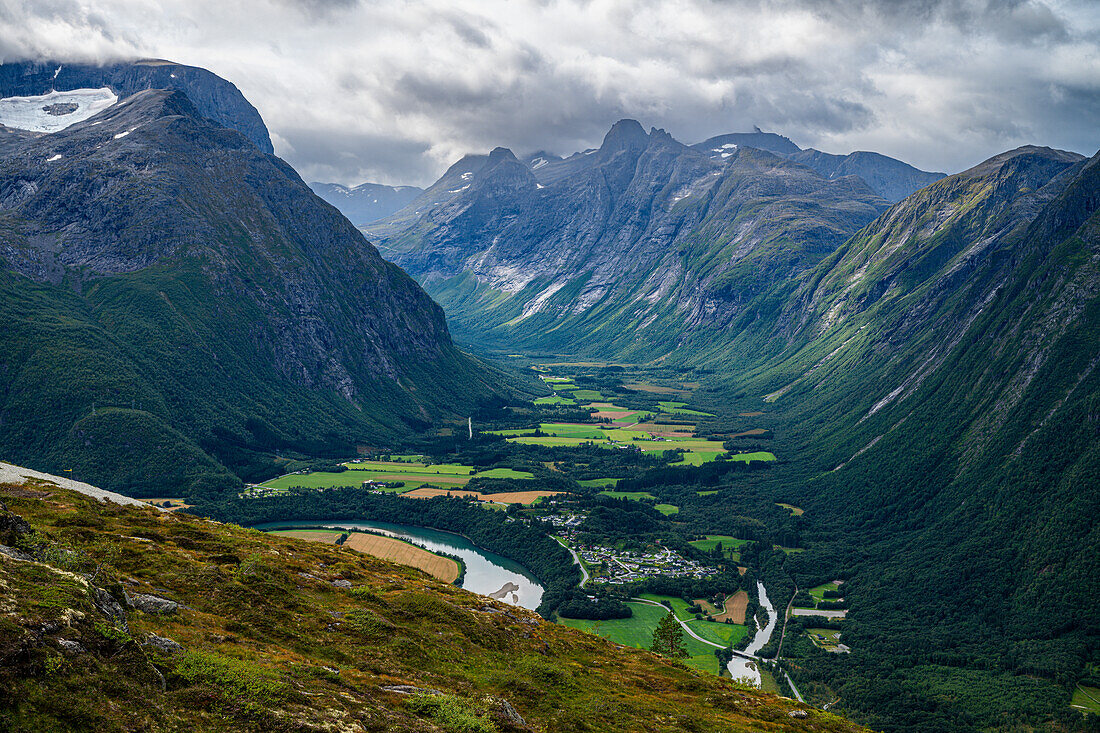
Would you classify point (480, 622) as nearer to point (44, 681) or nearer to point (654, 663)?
point (654, 663)

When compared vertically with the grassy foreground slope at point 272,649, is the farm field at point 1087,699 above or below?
below

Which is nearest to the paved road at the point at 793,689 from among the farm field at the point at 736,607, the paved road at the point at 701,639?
the paved road at the point at 701,639

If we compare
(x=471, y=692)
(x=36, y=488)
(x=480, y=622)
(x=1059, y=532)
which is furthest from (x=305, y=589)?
(x=1059, y=532)

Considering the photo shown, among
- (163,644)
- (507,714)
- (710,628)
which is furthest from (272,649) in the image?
(710,628)

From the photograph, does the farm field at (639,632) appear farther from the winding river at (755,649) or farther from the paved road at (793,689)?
the paved road at (793,689)

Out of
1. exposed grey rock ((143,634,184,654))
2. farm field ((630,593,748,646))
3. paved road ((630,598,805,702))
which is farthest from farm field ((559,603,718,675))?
exposed grey rock ((143,634,184,654))

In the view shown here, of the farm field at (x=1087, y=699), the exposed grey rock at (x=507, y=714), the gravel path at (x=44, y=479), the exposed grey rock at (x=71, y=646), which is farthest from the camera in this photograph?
the farm field at (x=1087, y=699)

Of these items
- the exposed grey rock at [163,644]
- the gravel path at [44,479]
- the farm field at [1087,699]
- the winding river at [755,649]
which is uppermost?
the exposed grey rock at [163,644]

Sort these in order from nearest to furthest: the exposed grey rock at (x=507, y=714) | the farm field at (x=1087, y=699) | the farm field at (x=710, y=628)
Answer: the exposed grey rock at (x=507, y=714) < the farm field at (x=1087, y=699) < the farm field at (x=710, y=628)
